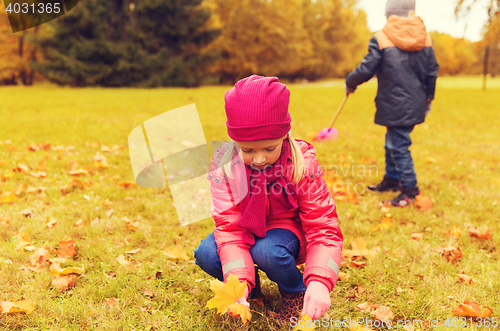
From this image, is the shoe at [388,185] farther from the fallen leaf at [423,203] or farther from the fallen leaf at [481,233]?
the fallen leaf at [481,233]

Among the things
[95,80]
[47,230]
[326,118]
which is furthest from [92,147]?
[95,80]

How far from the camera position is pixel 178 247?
2.51 metres

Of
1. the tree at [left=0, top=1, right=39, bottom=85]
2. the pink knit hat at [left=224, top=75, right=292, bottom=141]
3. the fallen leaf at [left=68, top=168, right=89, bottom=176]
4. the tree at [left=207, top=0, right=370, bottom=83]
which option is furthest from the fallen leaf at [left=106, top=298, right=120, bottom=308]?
the tree at [left=0, top=1, right=39, bottom=85]

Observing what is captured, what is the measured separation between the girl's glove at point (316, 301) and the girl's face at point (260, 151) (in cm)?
58

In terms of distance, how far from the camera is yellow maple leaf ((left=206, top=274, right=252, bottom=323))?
145cm

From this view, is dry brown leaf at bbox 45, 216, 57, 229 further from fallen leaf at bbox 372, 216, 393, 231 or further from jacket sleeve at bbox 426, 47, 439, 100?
jacket sleeve at bbox 426, 47, 439, 100

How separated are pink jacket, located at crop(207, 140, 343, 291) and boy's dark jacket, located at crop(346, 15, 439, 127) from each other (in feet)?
6.59

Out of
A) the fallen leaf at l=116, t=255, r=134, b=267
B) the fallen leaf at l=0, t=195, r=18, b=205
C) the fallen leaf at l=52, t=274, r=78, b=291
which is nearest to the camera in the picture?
the fallen leaf at l=52, t=274, r=78, b=291

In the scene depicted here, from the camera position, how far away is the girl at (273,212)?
A: 1598 mm

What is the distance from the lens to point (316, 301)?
5.05 feet

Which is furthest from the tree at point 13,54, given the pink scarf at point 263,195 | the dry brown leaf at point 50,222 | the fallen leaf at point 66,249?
the pink scarf at point 263,195

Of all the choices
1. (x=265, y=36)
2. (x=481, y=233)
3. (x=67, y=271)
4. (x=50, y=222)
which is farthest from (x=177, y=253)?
(x=265, y=36)

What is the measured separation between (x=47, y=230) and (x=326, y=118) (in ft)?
24.7

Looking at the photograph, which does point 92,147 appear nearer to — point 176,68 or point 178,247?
point 178,247
